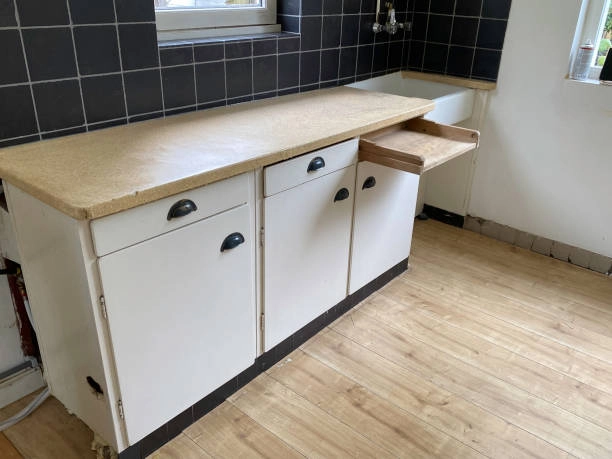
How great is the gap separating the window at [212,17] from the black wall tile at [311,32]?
130 mm

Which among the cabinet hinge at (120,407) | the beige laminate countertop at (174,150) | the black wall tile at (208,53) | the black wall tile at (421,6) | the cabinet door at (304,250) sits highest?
the black wall tile at (421,6)

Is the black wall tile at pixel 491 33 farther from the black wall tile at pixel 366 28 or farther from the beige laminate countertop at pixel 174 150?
the beige laminate countertop at pixel 174 150

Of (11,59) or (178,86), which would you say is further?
(178,86)

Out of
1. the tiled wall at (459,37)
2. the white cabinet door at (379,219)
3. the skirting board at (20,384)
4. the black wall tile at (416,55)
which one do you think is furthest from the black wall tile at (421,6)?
the skirting board at (20,384)

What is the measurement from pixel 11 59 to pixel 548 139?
7.94ft

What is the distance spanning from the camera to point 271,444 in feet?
5.57

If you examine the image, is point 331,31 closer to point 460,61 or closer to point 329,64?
point 329,64

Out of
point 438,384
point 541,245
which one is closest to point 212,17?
point 438,384

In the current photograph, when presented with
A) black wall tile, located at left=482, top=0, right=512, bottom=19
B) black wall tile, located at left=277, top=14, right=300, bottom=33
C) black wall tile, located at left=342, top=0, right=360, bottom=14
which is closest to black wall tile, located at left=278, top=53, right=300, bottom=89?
black wall tile, located at left=277, top=14, right=300, bottom=33

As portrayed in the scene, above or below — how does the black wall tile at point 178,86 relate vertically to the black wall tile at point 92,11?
below

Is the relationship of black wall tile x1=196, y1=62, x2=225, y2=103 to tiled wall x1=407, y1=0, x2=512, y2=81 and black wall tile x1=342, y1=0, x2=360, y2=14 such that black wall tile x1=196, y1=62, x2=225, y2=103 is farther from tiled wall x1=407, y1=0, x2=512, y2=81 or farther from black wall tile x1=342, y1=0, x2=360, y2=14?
A: tiled wall x1=407, y1=0, x2=512, y2=81

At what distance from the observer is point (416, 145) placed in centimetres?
205

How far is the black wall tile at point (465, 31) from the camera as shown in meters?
2.82

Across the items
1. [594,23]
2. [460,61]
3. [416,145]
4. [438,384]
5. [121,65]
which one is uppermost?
[594,23]
